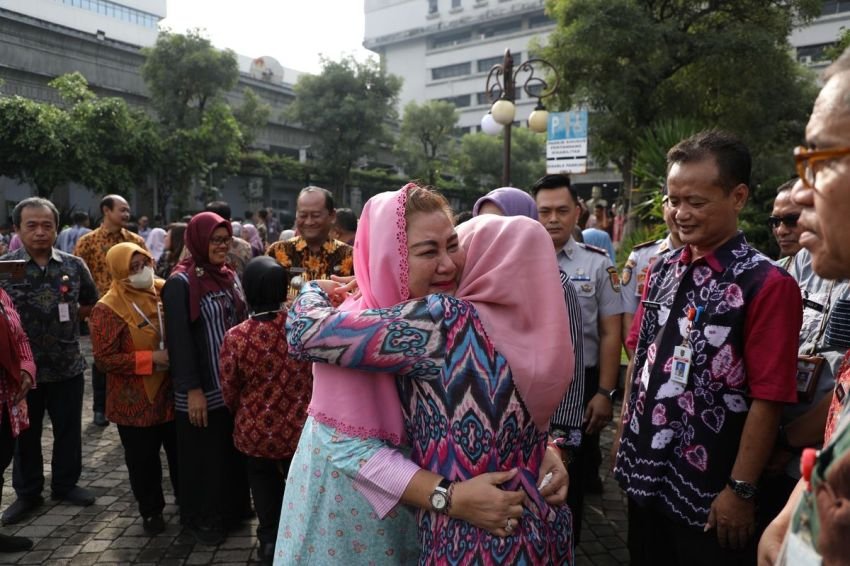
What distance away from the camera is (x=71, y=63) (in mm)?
24688

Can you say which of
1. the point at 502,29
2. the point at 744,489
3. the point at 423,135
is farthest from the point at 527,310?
the point at 502,29

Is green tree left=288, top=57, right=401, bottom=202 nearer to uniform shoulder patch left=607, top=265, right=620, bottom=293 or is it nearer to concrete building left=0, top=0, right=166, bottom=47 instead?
concrete building left=0, top=0, right=166, bottom=47

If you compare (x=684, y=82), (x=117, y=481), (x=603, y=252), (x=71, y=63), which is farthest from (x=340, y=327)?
(x=71, y=63)

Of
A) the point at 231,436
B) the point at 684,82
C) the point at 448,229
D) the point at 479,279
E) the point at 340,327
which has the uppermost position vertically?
the point at 684,82

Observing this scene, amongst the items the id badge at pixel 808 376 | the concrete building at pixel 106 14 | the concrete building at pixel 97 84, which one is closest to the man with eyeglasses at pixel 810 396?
the id badge at pixel 808 376

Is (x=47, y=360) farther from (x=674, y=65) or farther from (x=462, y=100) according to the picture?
(x=462, y=100)

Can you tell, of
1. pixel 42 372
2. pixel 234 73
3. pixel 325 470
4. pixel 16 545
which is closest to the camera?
pixel 325 470

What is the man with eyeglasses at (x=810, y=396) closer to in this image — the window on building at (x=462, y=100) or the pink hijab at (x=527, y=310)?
the pink hijab at (x=527, y=310)

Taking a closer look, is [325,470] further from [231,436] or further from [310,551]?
[231,436]

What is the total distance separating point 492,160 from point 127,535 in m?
38.5

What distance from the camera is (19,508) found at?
4.04 metres

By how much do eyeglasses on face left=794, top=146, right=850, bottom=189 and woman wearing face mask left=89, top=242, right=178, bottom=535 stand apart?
141 inches

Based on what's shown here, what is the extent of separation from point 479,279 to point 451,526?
612 mm

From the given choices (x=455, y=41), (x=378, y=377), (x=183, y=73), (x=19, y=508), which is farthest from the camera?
(x=455, y=41)
